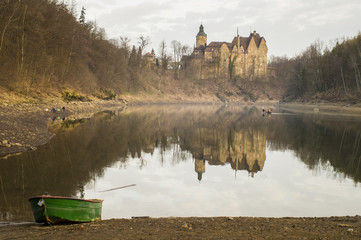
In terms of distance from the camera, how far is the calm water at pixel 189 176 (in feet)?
37.4

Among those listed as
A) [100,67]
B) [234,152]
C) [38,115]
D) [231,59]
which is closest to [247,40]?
[231,59]

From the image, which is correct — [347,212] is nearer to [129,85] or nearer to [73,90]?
[73,90]

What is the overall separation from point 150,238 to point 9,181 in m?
8.09

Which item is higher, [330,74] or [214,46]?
[214,46]

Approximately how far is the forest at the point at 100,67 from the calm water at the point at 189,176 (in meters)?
20.1

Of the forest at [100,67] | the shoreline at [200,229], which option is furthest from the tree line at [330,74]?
the shoreline at [200,229]

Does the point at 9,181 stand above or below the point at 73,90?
below

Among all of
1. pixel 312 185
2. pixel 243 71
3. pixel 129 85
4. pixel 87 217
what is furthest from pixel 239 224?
pixel 243 71

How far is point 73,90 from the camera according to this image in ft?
181

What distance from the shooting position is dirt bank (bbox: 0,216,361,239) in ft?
24.8

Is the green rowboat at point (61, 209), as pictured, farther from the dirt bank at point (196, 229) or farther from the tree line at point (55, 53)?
the tree line at point (55, 53)

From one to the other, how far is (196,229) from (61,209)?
3271 mm

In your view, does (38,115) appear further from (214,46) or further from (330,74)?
(214,46)

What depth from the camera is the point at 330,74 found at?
75.1 meters
